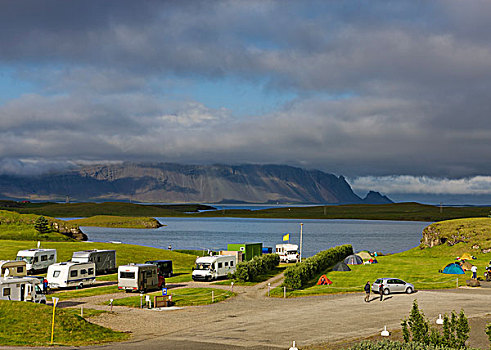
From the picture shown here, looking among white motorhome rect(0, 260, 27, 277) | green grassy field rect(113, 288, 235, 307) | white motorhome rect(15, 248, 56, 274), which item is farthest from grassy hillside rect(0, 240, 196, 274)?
white motorhome rect(0, 260, 27, 277)

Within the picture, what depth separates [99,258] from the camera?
207ft

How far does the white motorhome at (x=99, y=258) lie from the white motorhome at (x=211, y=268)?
13276 millimetres

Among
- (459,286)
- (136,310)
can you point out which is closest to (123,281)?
(136,310)

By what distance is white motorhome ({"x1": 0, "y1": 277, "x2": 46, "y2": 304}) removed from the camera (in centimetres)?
3696

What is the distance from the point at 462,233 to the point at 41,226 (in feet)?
289

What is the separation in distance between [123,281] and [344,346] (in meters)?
28.3

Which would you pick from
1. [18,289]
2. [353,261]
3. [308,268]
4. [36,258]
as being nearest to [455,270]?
[353,261]

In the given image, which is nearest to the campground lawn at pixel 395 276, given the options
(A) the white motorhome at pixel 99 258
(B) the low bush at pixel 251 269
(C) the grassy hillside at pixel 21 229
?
(B) the low bush at pixel 251 269

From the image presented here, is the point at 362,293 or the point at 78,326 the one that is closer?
the point at 78,326

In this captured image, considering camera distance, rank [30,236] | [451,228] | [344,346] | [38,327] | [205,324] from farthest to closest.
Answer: [30,236], [451,228], [205,324], [38,327], [344,346]

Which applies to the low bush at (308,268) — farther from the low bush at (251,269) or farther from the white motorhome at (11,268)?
the white motorhome at (11,268)

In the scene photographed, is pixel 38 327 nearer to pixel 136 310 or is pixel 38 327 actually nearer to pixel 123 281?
pixel 136 310

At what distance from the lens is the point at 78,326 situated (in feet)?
100

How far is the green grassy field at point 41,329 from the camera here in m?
27.9
